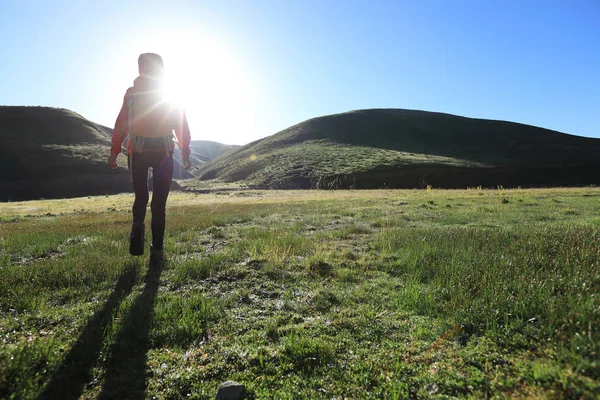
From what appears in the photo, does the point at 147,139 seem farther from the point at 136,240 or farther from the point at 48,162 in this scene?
the point at 48,162

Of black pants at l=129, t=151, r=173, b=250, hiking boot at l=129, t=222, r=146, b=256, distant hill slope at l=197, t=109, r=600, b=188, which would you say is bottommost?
hiking boot at l=129, t=222, r=146, b=256

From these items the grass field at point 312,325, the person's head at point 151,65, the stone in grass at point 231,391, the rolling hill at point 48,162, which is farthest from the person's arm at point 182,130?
the rolling hill at point 48,162

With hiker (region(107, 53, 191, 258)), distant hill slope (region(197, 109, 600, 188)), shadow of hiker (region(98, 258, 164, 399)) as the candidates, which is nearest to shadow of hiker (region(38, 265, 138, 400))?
shadow of hiker (region(98, 258, 164, 399))

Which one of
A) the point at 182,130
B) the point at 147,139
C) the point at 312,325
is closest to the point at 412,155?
the point at 182,130

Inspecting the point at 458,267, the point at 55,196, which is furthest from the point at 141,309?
the point at 55,196

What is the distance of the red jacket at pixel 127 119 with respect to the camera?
5.05 metres

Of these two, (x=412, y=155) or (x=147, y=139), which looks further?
(x=412, y=155)

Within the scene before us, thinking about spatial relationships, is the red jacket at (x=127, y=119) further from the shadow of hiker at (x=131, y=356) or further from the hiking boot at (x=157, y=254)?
the shadow of hiker at (x=131, y=356)

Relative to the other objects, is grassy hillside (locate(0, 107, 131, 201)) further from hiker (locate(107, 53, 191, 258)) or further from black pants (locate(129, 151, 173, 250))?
black pants (locate(129, 151, 173, 250))

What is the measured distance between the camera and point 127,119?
506 cm

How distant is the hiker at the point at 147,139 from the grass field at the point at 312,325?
61cm

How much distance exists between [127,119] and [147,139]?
537 mm

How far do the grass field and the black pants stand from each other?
659 millimetres

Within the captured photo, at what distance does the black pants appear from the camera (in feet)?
16.2
